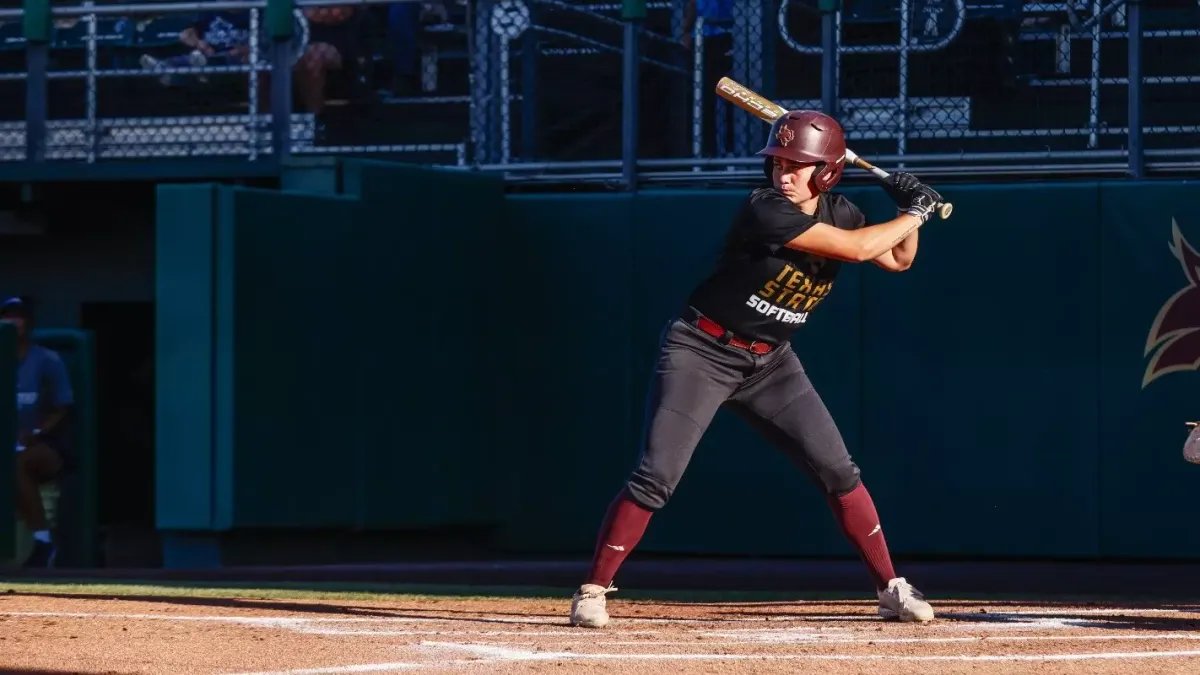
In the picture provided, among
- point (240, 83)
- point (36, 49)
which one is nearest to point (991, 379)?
point (240, 83)

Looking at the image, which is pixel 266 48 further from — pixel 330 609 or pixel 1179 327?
pixel 1179 327

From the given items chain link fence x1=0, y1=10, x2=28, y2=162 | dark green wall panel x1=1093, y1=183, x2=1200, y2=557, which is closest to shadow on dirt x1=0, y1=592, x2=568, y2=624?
dark green wall panel x1=1093, y1=183, x2=1200, y2=557

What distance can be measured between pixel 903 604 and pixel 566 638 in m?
1.21

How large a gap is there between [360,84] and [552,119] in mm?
1154

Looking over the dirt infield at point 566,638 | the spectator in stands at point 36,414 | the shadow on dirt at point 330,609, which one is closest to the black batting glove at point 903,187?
the dirt infield at point 566,638

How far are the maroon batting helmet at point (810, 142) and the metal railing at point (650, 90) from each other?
366 centimetres

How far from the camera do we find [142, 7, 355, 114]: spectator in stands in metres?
10.3

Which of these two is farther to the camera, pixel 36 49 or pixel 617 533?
pixel 36 49

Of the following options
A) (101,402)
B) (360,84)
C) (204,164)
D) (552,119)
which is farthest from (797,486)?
(101,402)

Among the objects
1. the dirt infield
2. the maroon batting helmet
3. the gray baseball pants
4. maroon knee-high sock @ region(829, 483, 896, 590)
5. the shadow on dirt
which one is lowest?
the shadow on dirt

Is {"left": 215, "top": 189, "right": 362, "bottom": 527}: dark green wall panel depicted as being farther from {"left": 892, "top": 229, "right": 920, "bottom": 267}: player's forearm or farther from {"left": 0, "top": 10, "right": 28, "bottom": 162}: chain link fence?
{"left": 892, "top": 229, "right": 920, "bottom": 267}: player's forearm

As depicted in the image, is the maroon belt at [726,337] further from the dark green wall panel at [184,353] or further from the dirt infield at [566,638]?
the dark green wall panel at [184,353]

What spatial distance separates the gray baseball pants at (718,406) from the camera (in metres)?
5.91

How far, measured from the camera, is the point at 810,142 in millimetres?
5867
